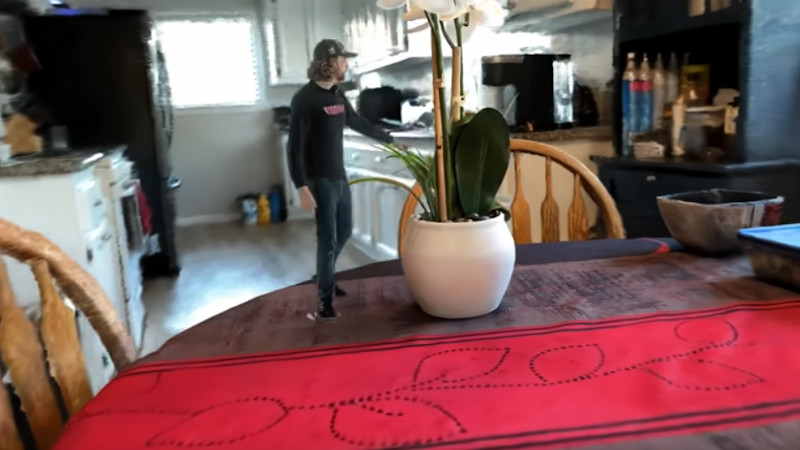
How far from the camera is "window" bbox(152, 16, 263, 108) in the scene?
210 inches

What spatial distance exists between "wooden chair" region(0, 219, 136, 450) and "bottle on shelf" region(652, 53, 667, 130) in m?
1.82

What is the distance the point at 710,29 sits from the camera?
1.90m

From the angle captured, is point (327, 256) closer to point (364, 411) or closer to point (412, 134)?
point (364, 411)

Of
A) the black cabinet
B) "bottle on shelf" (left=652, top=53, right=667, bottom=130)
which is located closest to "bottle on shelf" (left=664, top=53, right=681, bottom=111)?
"bottle on shelf" (left=652, top=53, right=667, bottom=130)

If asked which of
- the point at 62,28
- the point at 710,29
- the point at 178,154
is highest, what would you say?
the point at 62,28

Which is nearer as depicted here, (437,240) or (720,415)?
(720,415)

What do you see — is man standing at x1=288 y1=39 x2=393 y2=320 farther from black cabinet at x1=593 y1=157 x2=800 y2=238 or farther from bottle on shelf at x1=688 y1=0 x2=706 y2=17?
bottle on shelf at x1=688 y1=0 x2=706 y2=17

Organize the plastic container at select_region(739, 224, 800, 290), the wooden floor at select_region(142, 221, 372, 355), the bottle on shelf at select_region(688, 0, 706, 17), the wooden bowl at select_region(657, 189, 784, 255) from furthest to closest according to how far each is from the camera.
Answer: the wooden floor at select_region(142, 221, 372, 355) < the bottle on shelf at select_region(688, 0, 706, 17) < the wooden bowl at select_region(657, 189, 784, 255) < the plastic container at select_region(739, 224, 800, 290)

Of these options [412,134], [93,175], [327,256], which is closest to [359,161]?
[412,134]

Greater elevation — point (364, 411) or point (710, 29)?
point (710, 29)

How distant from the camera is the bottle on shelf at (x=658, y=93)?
210 centimetres

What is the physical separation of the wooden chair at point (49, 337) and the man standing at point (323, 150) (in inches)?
12.1

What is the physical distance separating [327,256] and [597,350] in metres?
0.32

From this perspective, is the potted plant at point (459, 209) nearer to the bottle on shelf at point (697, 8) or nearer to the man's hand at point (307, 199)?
the man's hand at point (307, 199)
